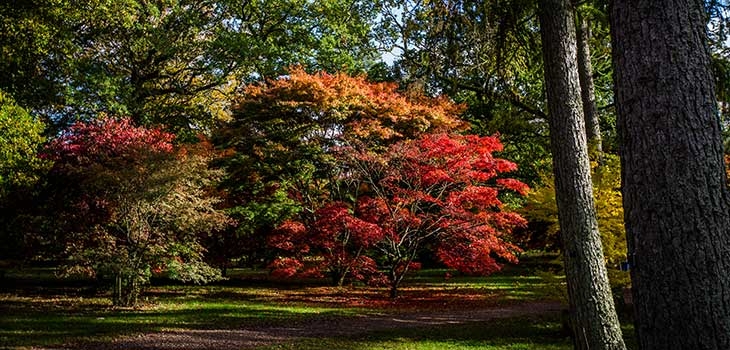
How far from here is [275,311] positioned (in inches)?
498

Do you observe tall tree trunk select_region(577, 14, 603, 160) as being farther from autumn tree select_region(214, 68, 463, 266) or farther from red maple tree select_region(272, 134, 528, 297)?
autumn tree select_region(214, 68, 463, 266)

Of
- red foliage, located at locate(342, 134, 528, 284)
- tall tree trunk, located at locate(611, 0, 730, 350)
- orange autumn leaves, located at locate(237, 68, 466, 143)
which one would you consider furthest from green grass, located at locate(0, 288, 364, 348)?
tall tree trunk, located at locate(611, 0, 730, 350)

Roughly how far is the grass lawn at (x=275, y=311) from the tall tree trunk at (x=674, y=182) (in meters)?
5.85

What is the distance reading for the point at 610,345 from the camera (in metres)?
5.32

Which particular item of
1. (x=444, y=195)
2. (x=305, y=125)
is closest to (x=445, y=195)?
(x=444, y=195)

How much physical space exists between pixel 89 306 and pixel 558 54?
12.3 metres

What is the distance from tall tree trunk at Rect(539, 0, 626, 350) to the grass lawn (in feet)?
10.3

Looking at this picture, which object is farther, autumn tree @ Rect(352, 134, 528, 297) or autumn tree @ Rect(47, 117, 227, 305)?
autumn tree @ Rect(352, 134, 528, 297)

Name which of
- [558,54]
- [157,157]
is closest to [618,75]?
[558,54]

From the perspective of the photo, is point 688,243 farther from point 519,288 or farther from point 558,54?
point 519,288

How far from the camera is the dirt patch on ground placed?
8.56 metres

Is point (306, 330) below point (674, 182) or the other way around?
below

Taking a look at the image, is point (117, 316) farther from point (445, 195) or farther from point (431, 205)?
point (445, 195)

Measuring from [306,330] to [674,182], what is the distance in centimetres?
829
